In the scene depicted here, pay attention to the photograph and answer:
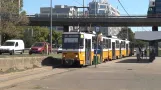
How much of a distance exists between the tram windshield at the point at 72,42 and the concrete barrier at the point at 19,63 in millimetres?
2880

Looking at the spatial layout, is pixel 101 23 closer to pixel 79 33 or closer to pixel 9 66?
pixel 79 33

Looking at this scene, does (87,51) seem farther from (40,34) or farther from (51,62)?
(40,34)

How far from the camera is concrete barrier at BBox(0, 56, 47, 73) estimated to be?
27.4m

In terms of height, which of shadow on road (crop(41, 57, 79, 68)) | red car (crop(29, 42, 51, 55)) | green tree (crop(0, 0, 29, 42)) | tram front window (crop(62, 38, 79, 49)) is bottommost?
shadow on road (crop(41, 57, 79, 68))

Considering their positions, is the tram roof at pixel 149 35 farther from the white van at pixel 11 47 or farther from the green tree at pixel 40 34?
the green tree at pixel 40 34

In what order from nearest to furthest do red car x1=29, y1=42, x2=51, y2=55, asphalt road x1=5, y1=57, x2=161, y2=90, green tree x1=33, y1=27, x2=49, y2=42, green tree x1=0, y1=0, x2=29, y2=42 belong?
asphalt road x1=5, y1=57, x2=161, y2=90 < green tree x1=0, y1=0, x2=29, y2=42 < red car x1=29, y1=42, x2=51, y2=55 < green tree x1=33, y1=27, x2=49, y2=42

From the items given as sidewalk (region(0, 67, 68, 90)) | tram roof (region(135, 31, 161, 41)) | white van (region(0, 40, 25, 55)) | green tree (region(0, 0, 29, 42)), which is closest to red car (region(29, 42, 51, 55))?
white van (region(0, 40, 25, 55))

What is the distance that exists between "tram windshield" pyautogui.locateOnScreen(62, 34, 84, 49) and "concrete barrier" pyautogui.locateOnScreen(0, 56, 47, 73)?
2.88m

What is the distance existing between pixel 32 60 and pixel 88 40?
19.4ft

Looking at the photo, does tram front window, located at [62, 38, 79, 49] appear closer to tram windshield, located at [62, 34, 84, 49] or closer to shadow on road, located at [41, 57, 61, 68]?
tram windshield, located at [62, 34, 84, 49]

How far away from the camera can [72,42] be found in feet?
115

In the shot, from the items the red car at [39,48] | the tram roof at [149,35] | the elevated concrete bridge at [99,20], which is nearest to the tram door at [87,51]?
the tram roof at [149,35]

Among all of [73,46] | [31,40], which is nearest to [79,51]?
[73,46]

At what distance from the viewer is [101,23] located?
283 feet
